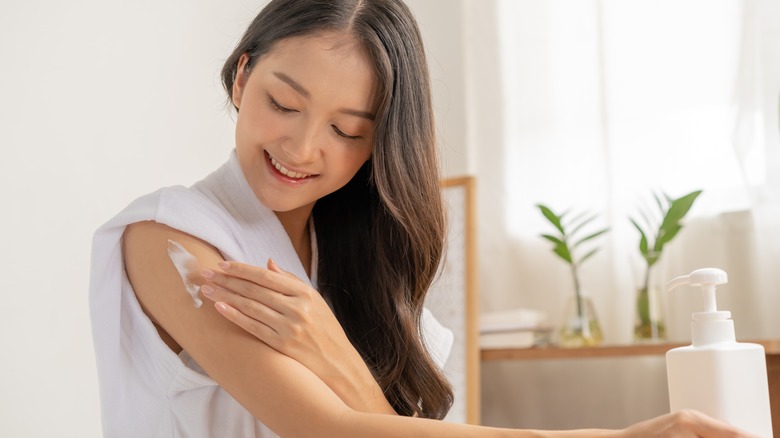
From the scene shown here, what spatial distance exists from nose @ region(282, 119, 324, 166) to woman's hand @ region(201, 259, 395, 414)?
137mm

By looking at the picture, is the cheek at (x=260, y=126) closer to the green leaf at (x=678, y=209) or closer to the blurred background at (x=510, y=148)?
the blurred background at (x=510, y=148)

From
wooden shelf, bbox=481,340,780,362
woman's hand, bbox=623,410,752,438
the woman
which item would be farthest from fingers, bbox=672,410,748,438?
wooden shelf, bbox=481,340,780,362

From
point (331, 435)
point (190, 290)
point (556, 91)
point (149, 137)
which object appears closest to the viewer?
point (331, 435)

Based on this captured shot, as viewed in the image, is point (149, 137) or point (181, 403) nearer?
point (181, 403)

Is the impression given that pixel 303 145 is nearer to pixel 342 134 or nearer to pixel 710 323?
pixel 342 134

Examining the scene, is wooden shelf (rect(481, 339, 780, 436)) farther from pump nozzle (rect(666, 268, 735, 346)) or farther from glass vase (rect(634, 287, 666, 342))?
pump nozzle (rect(666, 268, 735, 346))

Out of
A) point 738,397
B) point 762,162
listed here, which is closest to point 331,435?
point 738,397

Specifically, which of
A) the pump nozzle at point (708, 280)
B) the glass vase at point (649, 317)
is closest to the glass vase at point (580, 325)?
the glass vase at point (649, 317)

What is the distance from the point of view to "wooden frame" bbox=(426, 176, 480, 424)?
2.06 m

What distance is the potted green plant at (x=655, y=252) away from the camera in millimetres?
1953

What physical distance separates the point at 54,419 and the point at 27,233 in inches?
12.8

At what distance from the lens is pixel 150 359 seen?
0.93 m

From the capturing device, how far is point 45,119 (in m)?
1.44

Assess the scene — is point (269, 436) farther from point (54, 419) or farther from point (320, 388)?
point (54, 419)
